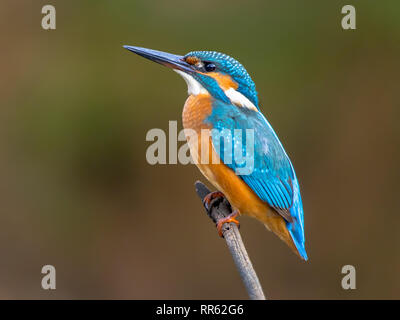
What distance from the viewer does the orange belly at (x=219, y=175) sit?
329cm

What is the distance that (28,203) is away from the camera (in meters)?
5.05

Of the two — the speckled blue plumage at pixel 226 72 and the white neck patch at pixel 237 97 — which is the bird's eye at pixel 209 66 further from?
the white neck patch at pixel 237 97

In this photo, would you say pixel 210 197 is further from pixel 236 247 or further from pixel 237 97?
pixel 236 247

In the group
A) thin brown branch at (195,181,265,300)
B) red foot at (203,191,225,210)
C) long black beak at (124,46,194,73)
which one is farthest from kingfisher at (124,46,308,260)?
red foot at (203,191,225,210)

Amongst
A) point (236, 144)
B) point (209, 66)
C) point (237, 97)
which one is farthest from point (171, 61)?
point (236, 144)

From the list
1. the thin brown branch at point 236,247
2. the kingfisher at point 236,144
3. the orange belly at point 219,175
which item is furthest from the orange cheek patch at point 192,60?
the thin brown branch at point 236,247

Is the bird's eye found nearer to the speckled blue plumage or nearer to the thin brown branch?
the speckled blue plumage

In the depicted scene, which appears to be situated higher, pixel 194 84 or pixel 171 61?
pixel 171 61

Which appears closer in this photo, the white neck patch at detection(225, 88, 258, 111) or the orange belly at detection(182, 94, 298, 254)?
the orange belly at detection(182, 94, 298, 254)

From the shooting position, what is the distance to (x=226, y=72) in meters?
3.44

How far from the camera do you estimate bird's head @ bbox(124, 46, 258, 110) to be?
11.3ft

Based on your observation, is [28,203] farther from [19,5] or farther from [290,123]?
[290,123]

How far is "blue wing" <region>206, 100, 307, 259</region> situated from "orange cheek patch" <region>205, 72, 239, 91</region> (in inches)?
5.6

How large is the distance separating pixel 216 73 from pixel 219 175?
0.61 meters
